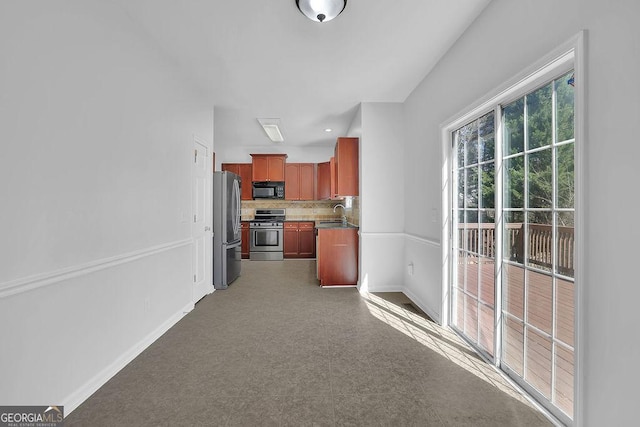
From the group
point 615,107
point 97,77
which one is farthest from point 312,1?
point 615,107

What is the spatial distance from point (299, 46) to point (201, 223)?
2448 millimetres

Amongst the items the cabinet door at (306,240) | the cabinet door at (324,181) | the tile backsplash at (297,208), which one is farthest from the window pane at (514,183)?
the tile backsplash at (297,208)

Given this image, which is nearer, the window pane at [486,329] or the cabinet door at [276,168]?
the window pane at [486,329]

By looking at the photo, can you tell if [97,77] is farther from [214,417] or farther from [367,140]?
[367,140]

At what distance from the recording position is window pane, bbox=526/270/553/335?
1.68 metres

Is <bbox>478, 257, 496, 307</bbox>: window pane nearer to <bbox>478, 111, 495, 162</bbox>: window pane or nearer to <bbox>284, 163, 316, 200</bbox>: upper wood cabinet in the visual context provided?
<bbox>478, 111, 495, 162</bbox>: window pane

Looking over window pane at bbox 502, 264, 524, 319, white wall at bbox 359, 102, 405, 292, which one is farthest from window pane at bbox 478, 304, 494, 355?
white wall at bbox 359, 102, 405, 292

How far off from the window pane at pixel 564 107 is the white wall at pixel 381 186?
8.09ft

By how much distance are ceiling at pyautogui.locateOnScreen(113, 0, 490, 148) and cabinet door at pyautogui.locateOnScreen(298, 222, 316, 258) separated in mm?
3358

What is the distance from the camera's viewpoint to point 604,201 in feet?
4.06

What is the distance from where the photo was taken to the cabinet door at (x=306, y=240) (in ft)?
22.6

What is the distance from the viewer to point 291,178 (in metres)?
7.04

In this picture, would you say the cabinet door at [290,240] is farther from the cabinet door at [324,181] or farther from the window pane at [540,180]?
the window pane at [540,180]

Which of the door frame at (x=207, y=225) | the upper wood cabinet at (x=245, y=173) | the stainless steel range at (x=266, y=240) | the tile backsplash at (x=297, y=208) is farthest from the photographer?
the tile backsplash at (x=297, y=208)
